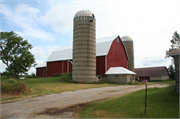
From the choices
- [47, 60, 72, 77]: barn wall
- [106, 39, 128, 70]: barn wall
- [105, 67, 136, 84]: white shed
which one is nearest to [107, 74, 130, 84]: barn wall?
[105, 67, 136, 84]: white shed

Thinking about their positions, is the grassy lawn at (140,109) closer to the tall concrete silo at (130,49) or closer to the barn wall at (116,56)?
the barn wall at (116,56)

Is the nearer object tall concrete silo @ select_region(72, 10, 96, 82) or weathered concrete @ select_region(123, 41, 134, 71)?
tall concrete silo @ select_region(72, 10, 96, 82)

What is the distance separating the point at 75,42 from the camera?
26156mm

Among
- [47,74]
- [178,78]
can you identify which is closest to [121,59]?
[47,74]

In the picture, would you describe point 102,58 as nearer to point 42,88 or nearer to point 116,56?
point 116,56

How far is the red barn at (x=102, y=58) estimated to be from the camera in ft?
99.5

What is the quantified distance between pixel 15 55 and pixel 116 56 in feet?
67.0

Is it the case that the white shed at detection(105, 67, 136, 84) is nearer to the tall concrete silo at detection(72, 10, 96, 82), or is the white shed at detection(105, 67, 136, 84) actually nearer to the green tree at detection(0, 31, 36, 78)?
the tall concrete silo at detection(72, 10, 96, 82)

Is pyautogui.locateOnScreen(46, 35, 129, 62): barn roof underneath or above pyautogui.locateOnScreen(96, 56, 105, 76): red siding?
above

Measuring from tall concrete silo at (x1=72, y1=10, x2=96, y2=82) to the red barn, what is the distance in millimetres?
4739

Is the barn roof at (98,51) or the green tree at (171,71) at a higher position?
the barn roof at (98,51)

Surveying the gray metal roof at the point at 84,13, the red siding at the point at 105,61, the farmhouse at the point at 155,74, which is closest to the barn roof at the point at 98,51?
the red siding at the point at 105,61

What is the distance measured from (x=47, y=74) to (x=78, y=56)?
56.1 ft

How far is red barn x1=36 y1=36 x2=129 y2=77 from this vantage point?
99.5 feet
